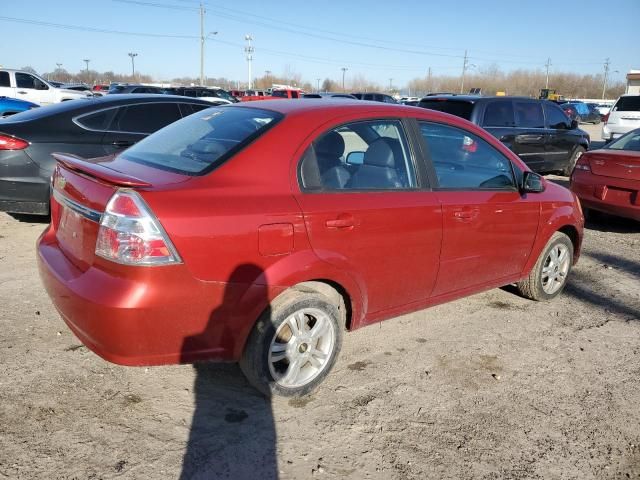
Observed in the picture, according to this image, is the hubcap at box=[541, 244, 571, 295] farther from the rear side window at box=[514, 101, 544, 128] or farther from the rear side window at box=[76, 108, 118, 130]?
the rear side window at box=[514, 101, 544, 128]

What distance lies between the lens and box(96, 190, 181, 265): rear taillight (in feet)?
8.03

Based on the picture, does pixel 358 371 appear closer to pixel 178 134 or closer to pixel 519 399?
pixel 519 399

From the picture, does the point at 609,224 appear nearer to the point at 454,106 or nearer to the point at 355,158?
the point at 454,106

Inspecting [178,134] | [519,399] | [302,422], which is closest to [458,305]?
[519,399]

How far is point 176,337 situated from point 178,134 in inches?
57.2

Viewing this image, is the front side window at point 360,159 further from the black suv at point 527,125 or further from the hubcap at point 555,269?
the black suv at point 527,125

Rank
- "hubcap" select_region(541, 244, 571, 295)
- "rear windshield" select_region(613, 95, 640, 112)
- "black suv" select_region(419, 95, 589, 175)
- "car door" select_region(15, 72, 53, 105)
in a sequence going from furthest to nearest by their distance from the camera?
"car door" select_region(15, 72, 53, 105) < "rear windshield" select_region(613, 95, 640, 112) < "black suv" select_region(419, 95, 589, 175) < "hubcap" select_region(541, 244, 571, 295)

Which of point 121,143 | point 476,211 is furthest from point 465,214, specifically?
point 121,143

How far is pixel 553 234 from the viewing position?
458 cm

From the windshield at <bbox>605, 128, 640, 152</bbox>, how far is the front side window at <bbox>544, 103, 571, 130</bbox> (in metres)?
3.29

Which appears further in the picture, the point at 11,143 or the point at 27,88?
the point at 27,88

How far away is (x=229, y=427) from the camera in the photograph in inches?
110

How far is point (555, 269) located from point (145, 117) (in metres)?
4.67

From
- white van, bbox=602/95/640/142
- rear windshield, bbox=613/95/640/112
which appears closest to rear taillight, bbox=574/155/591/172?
white van, bbox=602/95/640/142
